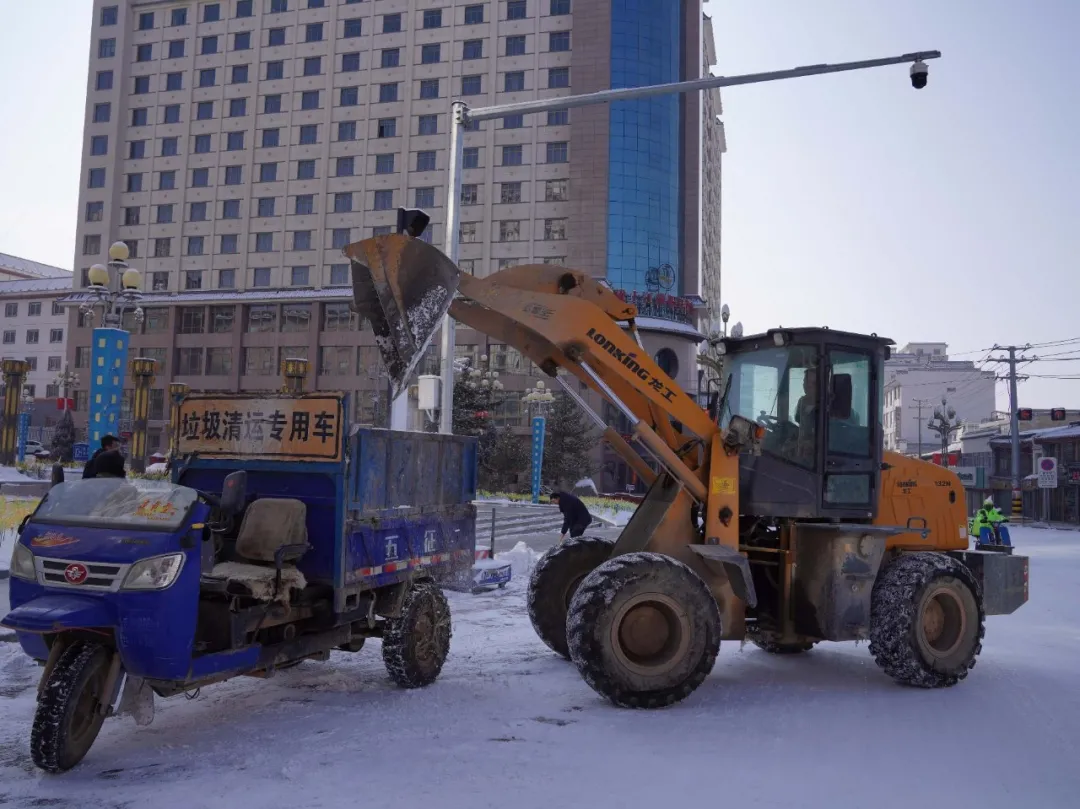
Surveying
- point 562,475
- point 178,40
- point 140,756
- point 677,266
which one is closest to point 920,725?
point 140,756

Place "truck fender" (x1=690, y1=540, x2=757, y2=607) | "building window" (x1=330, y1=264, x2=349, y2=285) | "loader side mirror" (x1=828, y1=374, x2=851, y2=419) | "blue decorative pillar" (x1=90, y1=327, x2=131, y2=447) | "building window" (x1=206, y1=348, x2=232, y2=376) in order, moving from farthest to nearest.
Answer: "building window" (x1=206, y1=348, x2=232, y2=376) < "building window" (x1=330, y1=264, x2=349, y2=285) < "blue decorative pillar" (x1=90, y1=327, x2=131, y2=447) < "loader side mirror" (x1=828, y1=374, x2=851, y2=419) < "truck fender" (x1=690, y1=540, x2=757, y2=607)

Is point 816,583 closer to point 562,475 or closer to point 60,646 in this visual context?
point 60,646

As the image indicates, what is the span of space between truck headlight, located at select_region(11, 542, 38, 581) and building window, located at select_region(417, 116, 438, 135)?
6027 centimetres

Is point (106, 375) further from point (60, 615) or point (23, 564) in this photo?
point (60, 615)

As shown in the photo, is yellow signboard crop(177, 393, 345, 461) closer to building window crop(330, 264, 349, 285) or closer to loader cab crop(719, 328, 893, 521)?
loader cab crop(719, 328, 893, 521)

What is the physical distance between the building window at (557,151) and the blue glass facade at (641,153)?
143 inches

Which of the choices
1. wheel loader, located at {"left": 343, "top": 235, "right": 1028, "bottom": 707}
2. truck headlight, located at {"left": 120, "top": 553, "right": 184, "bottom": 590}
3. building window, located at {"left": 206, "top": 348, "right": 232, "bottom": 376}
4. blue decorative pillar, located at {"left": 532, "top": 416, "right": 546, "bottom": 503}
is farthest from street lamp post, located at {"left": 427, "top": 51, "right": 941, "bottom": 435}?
building window, located at {"left": 206, "top": 348, "right": 232, "bottom": 376}

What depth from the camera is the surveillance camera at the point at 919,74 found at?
35.5ft

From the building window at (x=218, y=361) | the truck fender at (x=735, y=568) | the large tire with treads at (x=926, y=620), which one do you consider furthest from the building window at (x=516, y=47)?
the truck fender at (x=735, y=568)

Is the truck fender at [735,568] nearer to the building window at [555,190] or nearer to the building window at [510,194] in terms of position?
the building window at [555,190]

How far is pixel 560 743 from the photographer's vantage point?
5.92 m

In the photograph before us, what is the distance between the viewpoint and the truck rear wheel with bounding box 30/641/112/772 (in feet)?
16.4

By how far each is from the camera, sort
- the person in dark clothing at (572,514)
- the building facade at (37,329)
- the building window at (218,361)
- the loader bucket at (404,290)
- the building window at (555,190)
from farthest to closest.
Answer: the building facade at (37,329), the building window at (218,361), the building window at (555,190), the person in dark clothing at (572,514), the loader bucket at (404,290)

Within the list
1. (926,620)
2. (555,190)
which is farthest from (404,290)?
(555,190)
